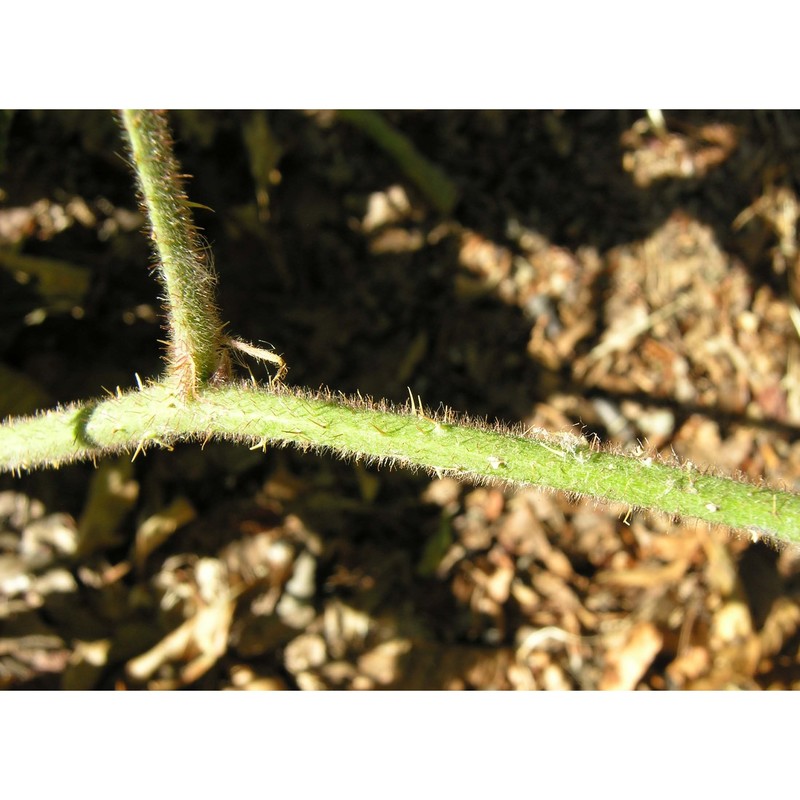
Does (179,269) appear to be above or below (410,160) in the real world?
below

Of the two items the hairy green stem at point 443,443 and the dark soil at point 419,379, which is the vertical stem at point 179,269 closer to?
the hairy green stem at point 443,443

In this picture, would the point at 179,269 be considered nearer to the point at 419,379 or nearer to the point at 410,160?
the point at 419,379

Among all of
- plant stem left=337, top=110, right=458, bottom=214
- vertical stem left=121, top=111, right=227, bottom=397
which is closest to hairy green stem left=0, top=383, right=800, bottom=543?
vertical stem left=121, top=111, right=227, bottom=397

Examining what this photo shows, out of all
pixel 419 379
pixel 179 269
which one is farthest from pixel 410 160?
pixel 179 269

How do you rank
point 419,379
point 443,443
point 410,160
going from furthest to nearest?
point 410,160 → point 419,379 → point 443,443

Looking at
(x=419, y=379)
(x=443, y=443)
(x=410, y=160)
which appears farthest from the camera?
(x=410, y=160)

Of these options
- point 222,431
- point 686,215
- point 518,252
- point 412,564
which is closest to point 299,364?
point 412,564
